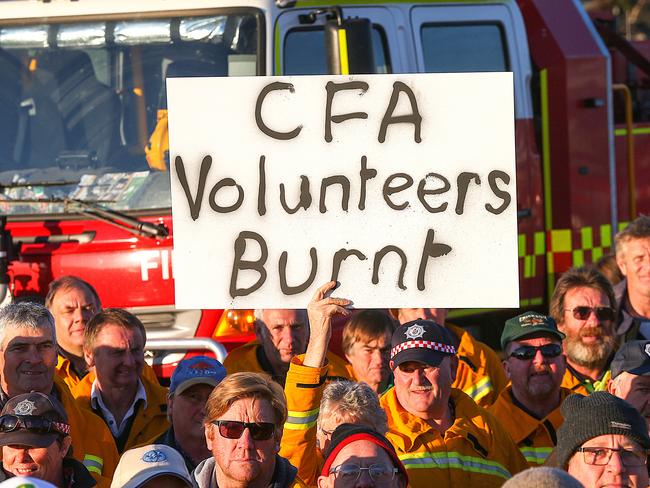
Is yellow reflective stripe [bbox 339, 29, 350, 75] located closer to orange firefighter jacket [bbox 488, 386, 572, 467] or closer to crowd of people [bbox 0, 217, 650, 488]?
crowd of people [bbox 0, 217, 650, 488]

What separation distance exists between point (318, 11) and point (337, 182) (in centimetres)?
270

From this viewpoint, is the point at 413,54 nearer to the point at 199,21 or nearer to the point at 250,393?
the point at 199,21

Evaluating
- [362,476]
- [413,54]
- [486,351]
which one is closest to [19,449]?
[362,476]

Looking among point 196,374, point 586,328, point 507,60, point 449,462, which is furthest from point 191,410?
point 507,60

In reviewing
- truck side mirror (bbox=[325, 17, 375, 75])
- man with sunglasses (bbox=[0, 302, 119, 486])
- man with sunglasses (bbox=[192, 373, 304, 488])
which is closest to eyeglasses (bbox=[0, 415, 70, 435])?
man with sunglasses (bbox=[192, 373, 304, 488])

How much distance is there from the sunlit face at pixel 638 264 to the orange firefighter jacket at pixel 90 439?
9.34 ft

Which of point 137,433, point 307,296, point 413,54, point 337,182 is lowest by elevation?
point 137,433

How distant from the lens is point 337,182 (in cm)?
569

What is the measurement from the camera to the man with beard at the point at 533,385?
6.49 metres

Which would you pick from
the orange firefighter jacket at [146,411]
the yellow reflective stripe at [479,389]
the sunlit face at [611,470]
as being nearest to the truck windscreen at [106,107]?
the orange firefighter jacket at [146,411]

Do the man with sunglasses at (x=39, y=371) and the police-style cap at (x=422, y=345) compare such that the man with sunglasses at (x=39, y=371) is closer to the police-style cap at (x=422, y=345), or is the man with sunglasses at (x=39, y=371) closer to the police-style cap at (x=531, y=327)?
the police-style cap at (x=422, y=345)

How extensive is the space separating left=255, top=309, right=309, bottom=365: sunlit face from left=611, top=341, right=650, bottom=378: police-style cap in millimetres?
1518

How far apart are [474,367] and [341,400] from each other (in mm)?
1674

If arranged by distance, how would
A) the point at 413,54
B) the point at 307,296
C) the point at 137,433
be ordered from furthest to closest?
the point at 413,54 < the point at 137,433 < the point at 307,296
